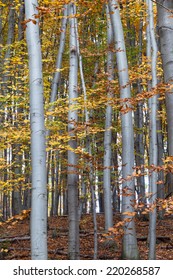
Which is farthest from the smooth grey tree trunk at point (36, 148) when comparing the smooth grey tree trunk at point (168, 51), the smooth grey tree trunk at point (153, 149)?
the smooth grey tree trunk at point (153, 149)

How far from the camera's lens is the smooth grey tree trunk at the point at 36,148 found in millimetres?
4613

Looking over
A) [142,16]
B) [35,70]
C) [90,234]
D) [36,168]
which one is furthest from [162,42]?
[142,16]

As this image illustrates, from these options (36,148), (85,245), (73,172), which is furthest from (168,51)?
(85,245)

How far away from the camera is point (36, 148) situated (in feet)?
15.7

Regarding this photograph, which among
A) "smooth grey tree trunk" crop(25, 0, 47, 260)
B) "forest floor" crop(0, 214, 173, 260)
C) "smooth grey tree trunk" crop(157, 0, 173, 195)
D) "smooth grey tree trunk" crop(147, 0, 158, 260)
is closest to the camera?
"smooth grey tree trunk" crop(25, 0, 47, 260)

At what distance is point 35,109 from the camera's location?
4.89 m

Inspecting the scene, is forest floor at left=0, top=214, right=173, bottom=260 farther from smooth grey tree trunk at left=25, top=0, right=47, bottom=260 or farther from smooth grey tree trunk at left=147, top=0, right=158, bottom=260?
smooth grey tree trunk at left=25, top=0, right=47, bottom=260

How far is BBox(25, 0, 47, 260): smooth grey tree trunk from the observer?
4.61 m

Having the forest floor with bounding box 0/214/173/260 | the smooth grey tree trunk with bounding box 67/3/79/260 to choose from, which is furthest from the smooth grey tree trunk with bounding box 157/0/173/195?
the forest floor with bounding box 0/214/173/260

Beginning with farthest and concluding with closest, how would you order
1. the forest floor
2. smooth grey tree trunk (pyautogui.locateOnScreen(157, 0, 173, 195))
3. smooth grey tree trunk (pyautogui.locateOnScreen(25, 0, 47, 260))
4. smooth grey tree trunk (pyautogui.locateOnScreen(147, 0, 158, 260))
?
the forest floor < smooth grey tree trunk (pyautogui.locateOnScreen(147, 0, 158, 260)) < smooth grey tree trunk (pyautogui.locateOnScreen(157, 0, 173, 195)) < smooth grey tree trunk (pyautogui.locateOnScreen(25, 0, 47, 260))

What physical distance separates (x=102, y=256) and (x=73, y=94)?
160 inches

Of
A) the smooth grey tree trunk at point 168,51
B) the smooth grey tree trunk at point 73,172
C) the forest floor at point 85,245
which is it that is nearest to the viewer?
the smooth grey tree trunk at point 168,51

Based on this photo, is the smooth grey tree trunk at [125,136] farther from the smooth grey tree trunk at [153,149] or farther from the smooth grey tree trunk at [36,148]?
the smooth grey tree trunk at [36,148]
